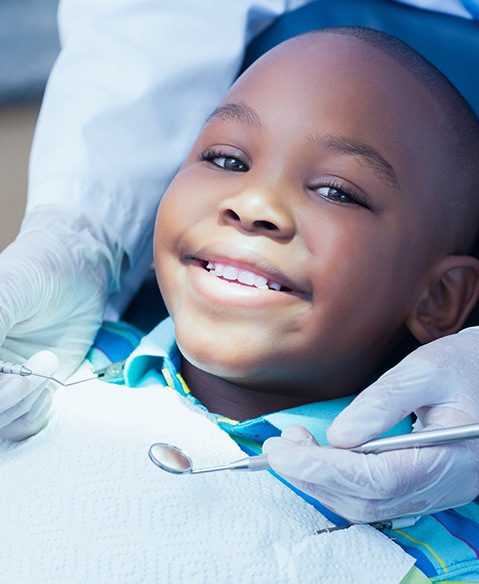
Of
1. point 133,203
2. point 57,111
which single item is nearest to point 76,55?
point 57,111

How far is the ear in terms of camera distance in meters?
1.19

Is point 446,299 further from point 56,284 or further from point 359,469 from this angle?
point 56,284

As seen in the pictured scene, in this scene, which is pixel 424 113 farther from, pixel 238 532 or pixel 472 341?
pixel 238 532

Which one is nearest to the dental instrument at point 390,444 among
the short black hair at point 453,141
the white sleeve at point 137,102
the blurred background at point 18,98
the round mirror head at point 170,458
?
the round mirror head at point 170,458

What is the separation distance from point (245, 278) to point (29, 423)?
1.02 feet

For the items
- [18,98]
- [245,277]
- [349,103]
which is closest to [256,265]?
[245,277]

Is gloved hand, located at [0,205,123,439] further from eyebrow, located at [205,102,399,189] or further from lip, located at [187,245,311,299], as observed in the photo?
eyebrow, located at [205,102,399,189]

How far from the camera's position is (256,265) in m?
1.04

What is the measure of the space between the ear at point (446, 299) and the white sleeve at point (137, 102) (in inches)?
19.2

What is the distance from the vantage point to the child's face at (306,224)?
1051mm

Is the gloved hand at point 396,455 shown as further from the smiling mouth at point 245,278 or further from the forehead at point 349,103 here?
the forehead at point 349,103

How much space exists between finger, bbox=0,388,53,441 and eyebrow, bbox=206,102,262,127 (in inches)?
16.7

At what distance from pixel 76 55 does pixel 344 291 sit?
0.72 metres

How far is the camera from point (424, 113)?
3.80 ft
